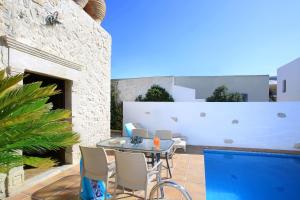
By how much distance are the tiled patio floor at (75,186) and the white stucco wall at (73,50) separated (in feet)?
5.25

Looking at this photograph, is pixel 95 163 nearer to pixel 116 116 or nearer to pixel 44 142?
pixel 44 142

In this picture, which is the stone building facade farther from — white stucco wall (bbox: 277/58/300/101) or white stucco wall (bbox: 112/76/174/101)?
white stucco wall (bbox: 277/58/300/101)

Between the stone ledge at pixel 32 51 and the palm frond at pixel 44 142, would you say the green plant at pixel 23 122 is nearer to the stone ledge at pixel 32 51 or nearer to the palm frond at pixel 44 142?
the palm frond at pixel 44 142

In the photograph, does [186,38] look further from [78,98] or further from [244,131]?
[78,98]

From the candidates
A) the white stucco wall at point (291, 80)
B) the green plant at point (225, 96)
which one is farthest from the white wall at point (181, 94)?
the white stucco wall at point (291, 80)

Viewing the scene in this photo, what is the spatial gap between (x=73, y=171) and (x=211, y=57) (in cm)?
1952

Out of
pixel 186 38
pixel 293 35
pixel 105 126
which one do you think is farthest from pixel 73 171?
pixel 293 35

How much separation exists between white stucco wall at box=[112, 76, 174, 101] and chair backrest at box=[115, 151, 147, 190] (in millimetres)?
14934

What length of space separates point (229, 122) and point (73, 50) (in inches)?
292

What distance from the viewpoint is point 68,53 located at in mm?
5930

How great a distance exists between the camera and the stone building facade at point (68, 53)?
4250 mm

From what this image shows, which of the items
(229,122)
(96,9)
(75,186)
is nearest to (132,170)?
(75,186)

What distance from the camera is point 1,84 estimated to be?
2.13 metres

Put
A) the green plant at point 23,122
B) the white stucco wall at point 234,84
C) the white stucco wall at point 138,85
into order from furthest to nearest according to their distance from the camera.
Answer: the white stucco wall at point 234,84 → the white stucco wall at point 138,85 → the green plant at point 23,122
